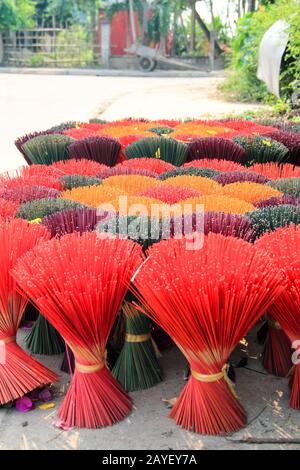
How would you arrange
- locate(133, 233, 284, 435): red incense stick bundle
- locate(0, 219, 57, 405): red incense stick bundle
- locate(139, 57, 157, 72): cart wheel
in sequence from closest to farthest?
locate(133, 233, 284, 435): red incense stick bundle → locate(0, 219, 57, 405): red incense stick bundle → locate(139, 57, 157, 72): cart wheel

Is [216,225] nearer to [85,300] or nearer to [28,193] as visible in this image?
[85,300]

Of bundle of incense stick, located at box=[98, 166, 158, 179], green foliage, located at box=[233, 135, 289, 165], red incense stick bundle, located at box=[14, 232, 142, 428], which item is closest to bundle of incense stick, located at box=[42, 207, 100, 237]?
red incense stick bundle, located at box=[14, 232, 142, 428]

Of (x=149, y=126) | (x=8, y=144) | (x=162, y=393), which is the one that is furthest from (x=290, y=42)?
(x=162, y=393)

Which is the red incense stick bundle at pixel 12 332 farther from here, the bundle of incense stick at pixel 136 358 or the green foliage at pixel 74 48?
the green foliage at pixel 74 48

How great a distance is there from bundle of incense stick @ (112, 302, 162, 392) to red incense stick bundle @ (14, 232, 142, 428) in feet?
0.30

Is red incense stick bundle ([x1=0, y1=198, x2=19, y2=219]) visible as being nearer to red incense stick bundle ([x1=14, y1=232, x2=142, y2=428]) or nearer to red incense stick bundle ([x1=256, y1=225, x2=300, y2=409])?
red incense stick bundle ([x1=14, y1=232, x2=142, y2=428])

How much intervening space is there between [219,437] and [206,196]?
728 millimetres

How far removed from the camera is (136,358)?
4.65ft

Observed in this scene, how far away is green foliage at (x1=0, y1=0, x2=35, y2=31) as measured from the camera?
20.2 m

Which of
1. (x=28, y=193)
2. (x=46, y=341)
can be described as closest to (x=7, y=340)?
(x=46, y=341)

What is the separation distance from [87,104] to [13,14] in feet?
40.7

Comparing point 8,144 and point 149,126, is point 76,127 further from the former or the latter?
point 8,144

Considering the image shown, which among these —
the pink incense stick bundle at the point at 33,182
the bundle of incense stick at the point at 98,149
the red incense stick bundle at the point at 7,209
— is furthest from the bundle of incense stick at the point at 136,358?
the bundle of incense stick at the point at 98,149

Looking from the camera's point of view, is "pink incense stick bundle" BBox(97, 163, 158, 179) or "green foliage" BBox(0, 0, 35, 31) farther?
"green foliage" BBox(0, 0, 35, 31)
